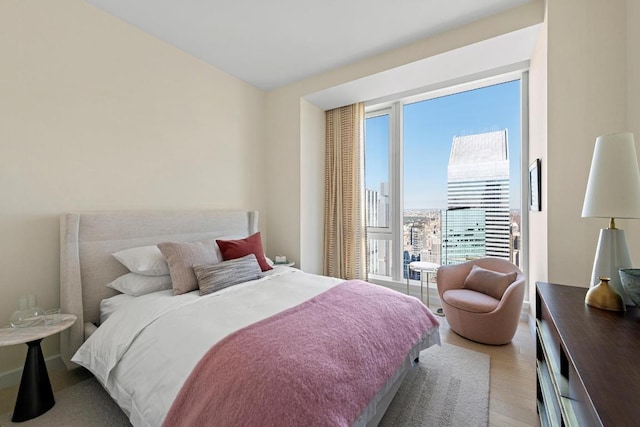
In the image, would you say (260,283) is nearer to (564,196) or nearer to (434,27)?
(564,196)

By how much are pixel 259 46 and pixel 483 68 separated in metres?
2.40

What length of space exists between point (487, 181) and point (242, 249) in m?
2.88

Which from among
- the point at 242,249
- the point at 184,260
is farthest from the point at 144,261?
the point at 242,249

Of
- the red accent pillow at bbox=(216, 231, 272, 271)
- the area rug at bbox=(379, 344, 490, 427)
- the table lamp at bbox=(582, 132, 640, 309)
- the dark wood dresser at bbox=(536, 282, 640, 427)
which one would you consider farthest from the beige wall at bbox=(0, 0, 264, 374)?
the table lamp at bbox=(582, 132, 640, 309)

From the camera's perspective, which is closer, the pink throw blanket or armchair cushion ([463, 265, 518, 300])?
the pink throw blanket

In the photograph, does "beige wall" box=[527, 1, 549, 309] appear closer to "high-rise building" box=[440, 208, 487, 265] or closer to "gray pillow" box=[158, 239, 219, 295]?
"high-rise building" box=[440, 208, 487, 265]

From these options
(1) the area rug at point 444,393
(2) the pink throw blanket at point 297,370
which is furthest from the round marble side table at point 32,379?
(1) the area rug at point 444,393

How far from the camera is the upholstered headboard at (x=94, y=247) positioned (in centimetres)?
195

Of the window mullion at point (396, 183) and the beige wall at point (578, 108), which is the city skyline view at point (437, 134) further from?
the beige wall at point (578, 108)

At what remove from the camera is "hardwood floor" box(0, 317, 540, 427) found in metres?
1.58

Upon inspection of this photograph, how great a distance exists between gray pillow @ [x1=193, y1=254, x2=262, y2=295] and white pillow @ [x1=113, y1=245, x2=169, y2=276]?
29 centimetres

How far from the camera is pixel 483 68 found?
2859mm

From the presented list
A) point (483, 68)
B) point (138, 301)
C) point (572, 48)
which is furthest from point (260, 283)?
point (483, 68)

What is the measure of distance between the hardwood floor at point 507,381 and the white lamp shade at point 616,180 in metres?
1.25
